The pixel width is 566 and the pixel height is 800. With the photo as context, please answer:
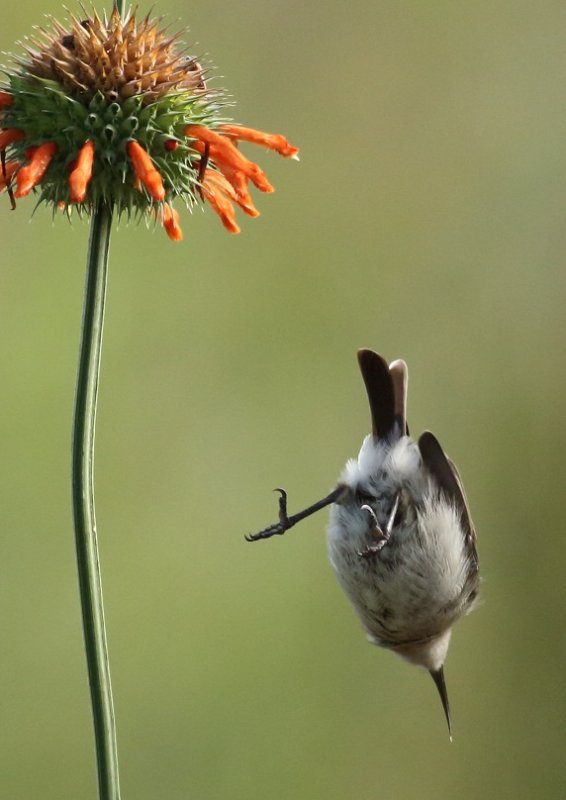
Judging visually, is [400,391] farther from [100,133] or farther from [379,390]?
[100,133]

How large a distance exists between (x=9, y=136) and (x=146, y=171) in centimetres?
46

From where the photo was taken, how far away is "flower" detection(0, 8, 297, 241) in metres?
3.19

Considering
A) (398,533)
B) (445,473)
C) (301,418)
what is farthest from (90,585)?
(301,418)

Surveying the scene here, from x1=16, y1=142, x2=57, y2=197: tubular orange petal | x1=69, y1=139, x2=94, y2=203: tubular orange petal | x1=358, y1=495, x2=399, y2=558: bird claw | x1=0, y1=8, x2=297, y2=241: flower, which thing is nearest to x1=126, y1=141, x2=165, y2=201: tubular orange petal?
x1=0, y1=8, x2=297, y2=241: flower

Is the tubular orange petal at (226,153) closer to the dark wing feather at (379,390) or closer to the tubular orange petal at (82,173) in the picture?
the tubular orange petal at (82,173)

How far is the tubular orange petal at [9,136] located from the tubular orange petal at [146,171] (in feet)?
1.08

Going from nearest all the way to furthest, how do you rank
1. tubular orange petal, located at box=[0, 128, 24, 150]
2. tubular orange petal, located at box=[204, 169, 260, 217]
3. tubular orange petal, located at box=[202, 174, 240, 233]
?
1. tubular orange petal, located at box=[0, 128, 24, 150]
2. tubular orange petal, located at box=[204, 169, 260, 217]
3. tubular orange petal, located at box=[202, 174, 240, 233]

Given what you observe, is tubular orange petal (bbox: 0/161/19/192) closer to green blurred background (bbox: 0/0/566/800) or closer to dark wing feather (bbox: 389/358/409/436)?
dark wing feather (bbox: 389/358/409/436)

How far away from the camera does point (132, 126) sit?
3229 millimetres

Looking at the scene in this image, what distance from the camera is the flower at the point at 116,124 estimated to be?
3193mm

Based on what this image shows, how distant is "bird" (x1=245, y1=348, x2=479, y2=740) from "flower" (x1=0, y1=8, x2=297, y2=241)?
170 centimetres

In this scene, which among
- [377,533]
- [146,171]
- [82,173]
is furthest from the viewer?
[377,533]

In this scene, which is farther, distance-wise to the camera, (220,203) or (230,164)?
(220,203)

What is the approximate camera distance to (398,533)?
479 centimetres
